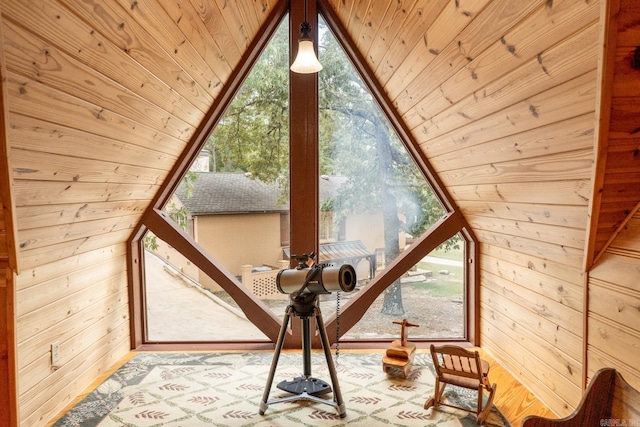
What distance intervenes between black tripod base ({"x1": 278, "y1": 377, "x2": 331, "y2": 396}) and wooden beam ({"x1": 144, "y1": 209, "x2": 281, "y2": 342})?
0.73m

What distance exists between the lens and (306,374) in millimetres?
2383

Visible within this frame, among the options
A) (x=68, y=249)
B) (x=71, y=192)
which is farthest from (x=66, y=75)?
(x=68, y=249)

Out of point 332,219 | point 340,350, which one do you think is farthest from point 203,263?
point 340,350

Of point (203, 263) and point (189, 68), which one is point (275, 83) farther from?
point (203, 263)

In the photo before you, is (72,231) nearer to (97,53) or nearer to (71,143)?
(71,143)

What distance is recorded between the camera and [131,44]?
1601 mm

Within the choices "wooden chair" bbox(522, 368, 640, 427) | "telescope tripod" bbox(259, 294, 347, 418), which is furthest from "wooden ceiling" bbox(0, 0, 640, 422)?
"telescope tripod" bbox(259, 294, 347, 418)

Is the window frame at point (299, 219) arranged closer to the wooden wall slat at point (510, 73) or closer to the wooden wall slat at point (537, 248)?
the wooden wall slat at point (537, 248)

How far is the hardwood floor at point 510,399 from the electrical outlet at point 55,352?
0.97ft

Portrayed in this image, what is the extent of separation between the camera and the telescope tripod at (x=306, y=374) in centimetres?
212

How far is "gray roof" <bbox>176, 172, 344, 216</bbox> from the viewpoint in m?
3.01

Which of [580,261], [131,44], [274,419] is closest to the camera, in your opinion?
[131,44]

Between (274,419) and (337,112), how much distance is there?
84.9 inches

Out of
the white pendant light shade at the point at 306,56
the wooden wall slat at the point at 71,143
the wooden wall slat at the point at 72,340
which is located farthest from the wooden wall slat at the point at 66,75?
the wooden wall slat at the point at 72,340
